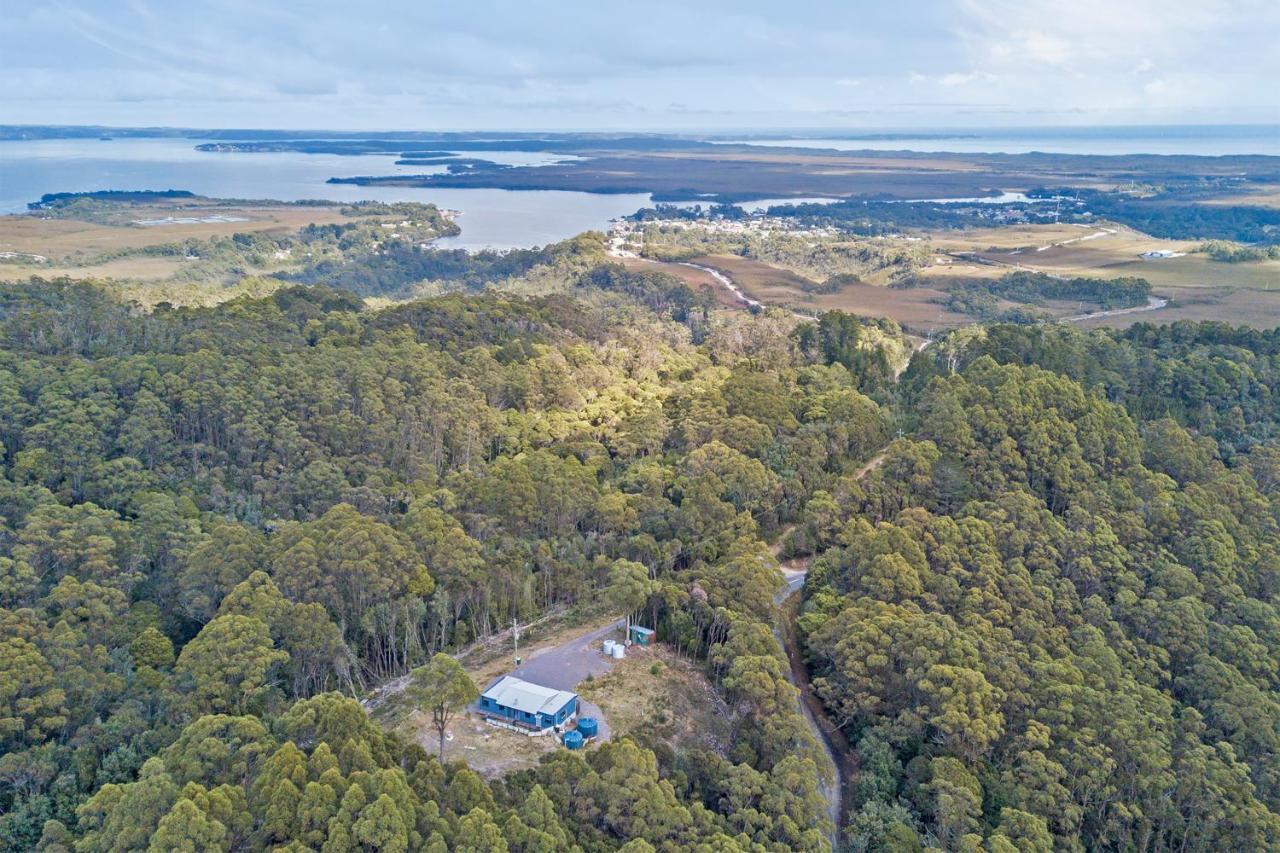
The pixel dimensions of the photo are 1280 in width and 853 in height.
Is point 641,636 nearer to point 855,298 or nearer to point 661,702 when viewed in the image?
point 661,702

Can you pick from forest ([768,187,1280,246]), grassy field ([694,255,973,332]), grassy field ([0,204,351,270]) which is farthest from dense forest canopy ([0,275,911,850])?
forest ([768,187,1280,246])

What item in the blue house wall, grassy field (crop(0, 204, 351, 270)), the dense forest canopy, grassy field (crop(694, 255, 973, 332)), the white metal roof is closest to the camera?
the dense forest canopy

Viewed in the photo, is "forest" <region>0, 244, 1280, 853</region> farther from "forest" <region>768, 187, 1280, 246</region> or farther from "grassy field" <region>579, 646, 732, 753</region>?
"forest" <region>768, 187, 1280, 246</region>

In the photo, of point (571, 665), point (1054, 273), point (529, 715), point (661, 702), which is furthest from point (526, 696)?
point (1054, 273)

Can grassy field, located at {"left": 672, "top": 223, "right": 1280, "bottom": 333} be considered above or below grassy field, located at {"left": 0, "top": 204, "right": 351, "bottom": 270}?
below

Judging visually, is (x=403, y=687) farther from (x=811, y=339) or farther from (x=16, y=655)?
(x=811, y=339)

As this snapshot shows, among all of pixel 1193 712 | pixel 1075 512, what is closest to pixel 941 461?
pixel 1075 512

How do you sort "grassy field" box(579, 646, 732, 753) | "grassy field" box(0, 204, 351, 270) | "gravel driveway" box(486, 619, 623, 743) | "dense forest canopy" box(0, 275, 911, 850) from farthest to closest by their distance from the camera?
"grassy field" box(0, 204, 351, 270) → "gravel driveway" box(486, 619, 623, 743) → "grassy field" box(579, 646, 732, 753) → "dense forest canopy" box(0, 275, 911, 850)
